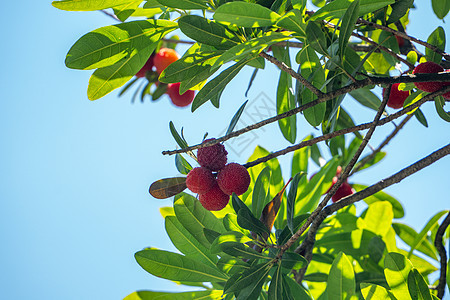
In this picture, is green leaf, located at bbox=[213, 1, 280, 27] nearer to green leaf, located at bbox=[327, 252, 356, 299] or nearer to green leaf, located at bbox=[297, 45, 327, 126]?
green leaf, located at bbox=[297, 45, 327, 126]

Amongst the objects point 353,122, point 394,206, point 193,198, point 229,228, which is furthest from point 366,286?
point 394,206

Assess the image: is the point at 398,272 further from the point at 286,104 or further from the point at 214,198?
the point at 286,104

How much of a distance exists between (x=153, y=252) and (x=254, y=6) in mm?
685

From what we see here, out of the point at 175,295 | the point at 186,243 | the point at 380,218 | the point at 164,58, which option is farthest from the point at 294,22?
the point at 164,58

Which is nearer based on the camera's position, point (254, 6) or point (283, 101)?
point (254, 6)

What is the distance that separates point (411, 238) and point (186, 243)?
952 mm

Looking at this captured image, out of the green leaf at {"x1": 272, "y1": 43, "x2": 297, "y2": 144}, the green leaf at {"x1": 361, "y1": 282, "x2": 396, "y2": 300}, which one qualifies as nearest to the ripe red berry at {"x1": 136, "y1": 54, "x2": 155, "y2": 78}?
the green leaf at {"x1": 272, "y1": 43, "x2": 297, "y2": 144}

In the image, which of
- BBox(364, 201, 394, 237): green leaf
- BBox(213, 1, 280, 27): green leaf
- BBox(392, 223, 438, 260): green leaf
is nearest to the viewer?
BBox(213, 1, 280, 27): green leaf

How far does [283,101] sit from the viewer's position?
145 cm

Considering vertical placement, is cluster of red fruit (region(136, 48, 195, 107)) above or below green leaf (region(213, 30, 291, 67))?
above

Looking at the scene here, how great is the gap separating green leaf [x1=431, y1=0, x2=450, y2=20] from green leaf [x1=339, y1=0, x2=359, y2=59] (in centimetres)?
49

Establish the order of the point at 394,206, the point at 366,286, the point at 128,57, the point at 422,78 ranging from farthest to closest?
the point at 394,206, the point at 128,57, the point at 366,286, the point at 422,78

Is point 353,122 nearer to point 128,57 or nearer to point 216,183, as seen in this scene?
Result: point 216,183

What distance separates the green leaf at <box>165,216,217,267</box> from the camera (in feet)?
4.37
